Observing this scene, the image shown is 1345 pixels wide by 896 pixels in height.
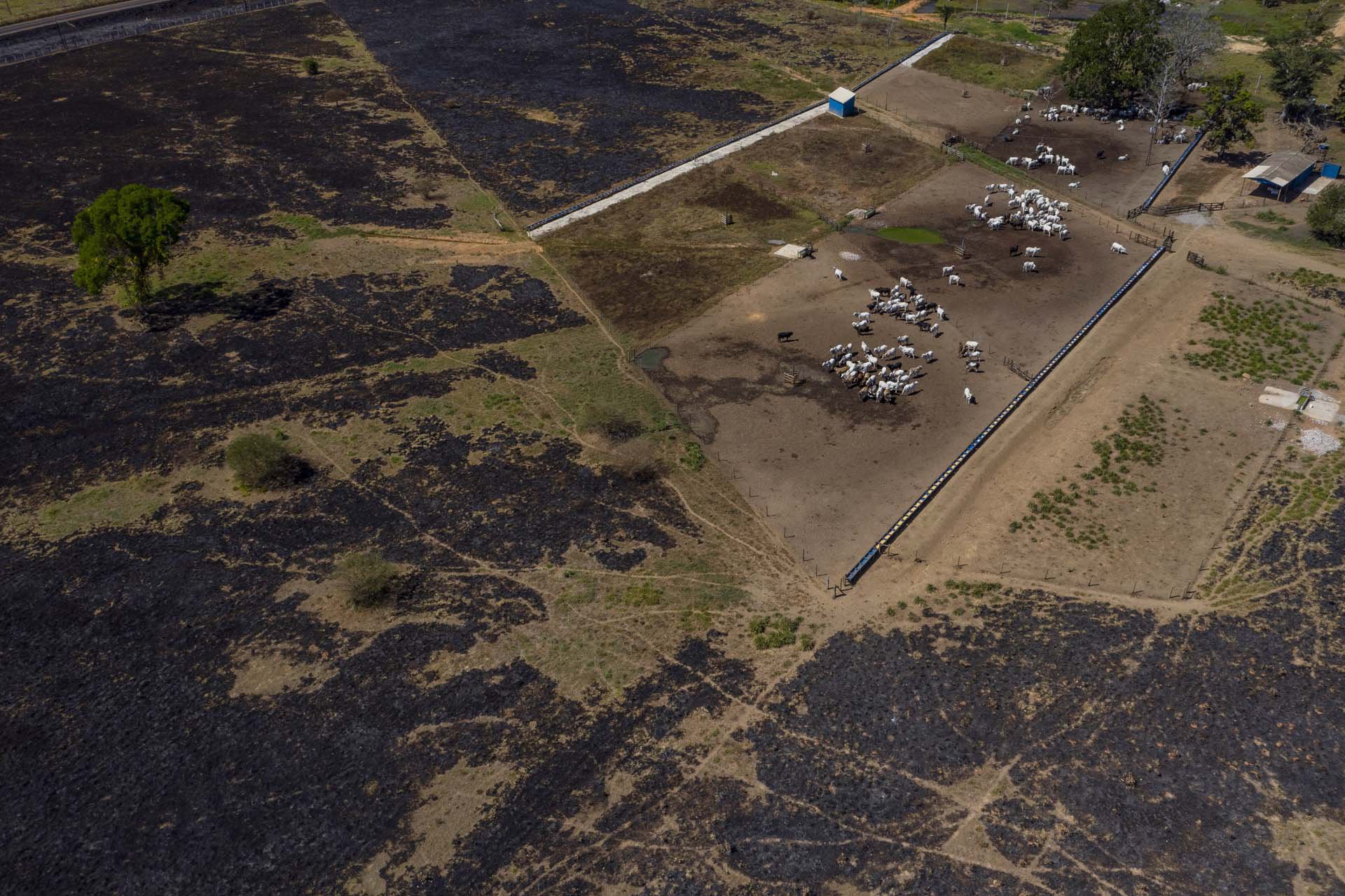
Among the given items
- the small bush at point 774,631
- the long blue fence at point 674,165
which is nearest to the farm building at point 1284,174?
the long blue fence at point 674,165

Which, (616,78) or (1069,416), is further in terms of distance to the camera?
(616,78)

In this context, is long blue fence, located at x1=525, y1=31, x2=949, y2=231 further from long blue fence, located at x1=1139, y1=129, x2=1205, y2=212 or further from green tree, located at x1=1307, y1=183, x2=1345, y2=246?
green tree, located at x1=1307, y1=183, x2=1345, y2=246

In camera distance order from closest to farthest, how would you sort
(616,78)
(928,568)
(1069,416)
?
(928,568)
(1069,416)
(616,78)

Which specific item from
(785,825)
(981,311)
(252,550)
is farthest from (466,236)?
(785,825)

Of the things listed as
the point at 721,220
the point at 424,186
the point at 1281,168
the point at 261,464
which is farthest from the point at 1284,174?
the point at 261,464

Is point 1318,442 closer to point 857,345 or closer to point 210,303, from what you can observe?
point 857,345

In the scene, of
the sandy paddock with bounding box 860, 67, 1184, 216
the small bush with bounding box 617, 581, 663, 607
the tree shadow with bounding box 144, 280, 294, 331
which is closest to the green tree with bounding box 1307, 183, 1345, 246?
the sandy paddock with bounding box 860, 67, 1184, 216

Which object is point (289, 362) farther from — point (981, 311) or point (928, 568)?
point (981, 311)

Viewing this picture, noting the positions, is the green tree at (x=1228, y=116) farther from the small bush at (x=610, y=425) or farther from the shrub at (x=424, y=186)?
the shrub at (x=424, y=186)
